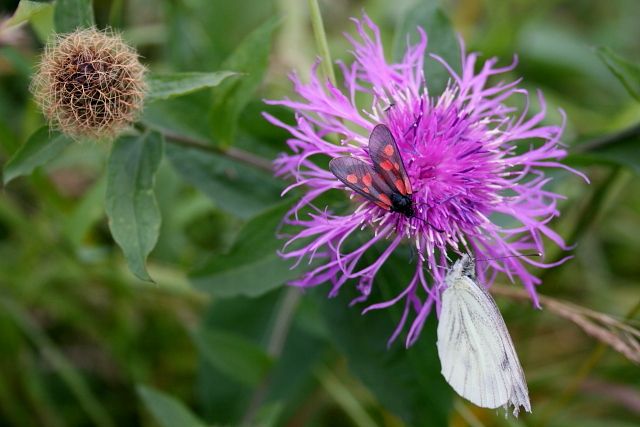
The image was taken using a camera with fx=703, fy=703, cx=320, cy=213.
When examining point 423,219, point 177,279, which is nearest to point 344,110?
point 423,219

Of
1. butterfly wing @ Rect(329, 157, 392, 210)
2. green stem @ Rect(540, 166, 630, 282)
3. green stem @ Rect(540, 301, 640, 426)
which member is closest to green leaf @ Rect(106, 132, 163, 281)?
butterfly wing @ Rect(329, 157, 392, 210)

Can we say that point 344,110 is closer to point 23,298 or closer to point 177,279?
point 177,279

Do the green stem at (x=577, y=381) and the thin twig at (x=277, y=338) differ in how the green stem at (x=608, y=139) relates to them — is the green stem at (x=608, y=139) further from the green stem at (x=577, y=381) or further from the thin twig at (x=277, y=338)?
the thin twig at (x=277, y=338)

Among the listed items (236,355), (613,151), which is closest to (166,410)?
(236,355)

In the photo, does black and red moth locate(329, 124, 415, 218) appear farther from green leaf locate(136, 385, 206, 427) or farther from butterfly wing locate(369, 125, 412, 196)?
green leaf locate(136, 385, 206, 427)

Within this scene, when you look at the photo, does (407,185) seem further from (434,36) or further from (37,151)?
(37,151)
